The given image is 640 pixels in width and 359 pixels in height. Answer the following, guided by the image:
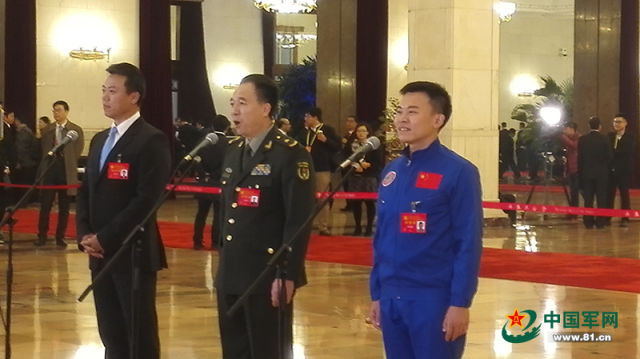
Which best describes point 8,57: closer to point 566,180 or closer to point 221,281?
point 566,180

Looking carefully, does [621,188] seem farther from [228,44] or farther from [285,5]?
[228,44]

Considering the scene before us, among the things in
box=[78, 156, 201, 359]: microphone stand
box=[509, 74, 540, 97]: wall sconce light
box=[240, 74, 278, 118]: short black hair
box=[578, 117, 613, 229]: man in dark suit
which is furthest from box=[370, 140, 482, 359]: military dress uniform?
box=[509, 74, 540, 97]: wall sconce light

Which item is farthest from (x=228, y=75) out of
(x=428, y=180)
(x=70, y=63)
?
(x=428, y=180)

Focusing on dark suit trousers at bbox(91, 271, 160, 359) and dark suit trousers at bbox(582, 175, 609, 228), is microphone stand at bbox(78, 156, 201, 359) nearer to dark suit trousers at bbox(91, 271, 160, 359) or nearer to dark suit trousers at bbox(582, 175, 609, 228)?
dark suit trousers at bbox(91, 271, 160, 359)

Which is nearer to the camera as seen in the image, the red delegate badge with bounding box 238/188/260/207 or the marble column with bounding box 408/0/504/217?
the red delegate badge with bounding box 238/188/260/207

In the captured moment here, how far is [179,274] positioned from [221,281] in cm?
672

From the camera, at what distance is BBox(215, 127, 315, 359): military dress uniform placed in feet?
18.0

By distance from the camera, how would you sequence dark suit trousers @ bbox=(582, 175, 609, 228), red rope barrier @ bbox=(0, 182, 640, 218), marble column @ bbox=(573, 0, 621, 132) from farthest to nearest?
marble column @ bbox=(573, 0, 621, 132)
dark suit trousers @ bbox=(582, 175, 609, 228)
red rope barrier @ bbox=(0, 182, 640, 218)

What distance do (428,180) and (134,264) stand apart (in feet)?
5.62

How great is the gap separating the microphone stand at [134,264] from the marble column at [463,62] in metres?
11.2

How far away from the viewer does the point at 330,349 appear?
8062 millimetres

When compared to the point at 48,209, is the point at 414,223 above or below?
above

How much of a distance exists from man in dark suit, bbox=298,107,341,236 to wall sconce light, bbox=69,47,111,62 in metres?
6.50

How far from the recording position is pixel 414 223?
470 cm
